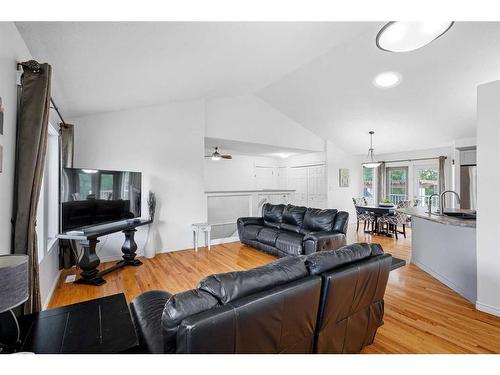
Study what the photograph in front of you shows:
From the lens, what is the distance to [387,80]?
4484 millimetres

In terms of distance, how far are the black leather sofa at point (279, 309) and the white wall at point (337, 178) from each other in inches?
240

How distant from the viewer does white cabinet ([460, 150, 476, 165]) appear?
5.32m

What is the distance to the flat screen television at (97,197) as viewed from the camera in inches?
117

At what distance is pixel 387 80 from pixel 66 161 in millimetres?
5498

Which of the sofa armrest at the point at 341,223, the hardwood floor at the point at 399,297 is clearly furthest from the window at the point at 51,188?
the sofa armrest at the point at 341,223

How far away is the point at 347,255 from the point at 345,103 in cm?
474

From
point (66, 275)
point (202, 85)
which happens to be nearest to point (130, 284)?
point (66, 275)

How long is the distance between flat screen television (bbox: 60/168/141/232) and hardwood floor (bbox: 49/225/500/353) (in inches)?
33.5

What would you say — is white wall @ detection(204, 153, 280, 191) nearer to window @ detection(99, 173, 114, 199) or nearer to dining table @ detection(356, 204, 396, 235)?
dining table @ detection(356, 204, 396, 235)

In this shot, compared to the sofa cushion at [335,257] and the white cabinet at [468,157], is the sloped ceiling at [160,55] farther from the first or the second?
the white cabinet at [468,157]

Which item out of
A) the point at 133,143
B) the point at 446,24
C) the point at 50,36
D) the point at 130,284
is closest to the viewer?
the point at 50,36

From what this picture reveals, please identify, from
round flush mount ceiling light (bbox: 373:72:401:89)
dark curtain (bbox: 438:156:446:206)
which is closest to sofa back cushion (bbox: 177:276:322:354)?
round flush mount ceiling light (bbox: 373:72:401:89)
